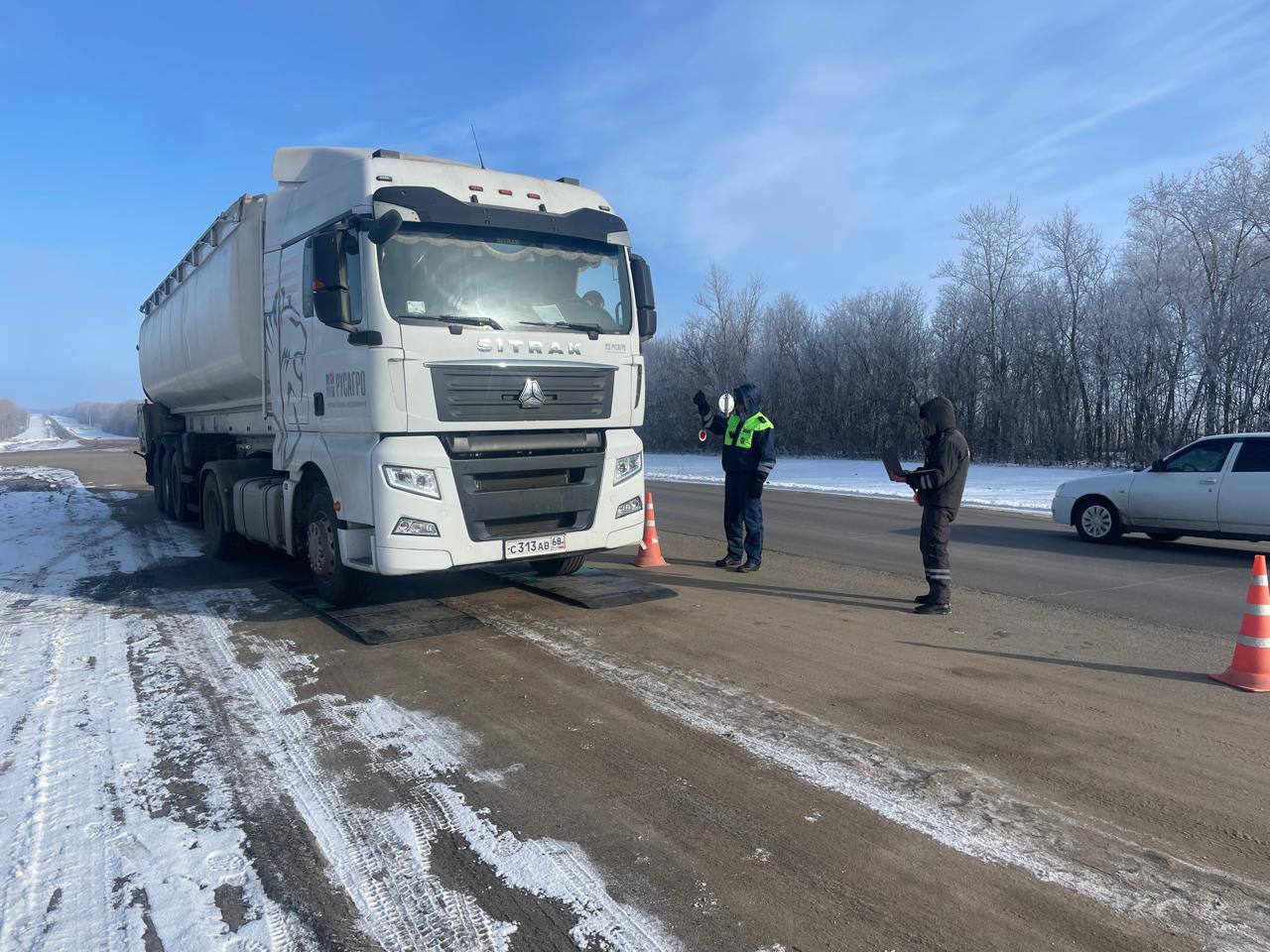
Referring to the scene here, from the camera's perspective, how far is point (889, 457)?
23.2ft

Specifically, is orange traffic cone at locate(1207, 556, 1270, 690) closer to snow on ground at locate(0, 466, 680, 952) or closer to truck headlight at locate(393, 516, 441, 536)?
snow on ground at locate(0, 466, 680, 952)

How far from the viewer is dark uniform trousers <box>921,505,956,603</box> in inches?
285

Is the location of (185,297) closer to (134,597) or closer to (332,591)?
(134,597)

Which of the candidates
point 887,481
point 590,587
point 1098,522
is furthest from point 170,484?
point 887,481

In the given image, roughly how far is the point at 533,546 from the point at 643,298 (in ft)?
8.43

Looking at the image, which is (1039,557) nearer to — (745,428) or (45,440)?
(745,428)

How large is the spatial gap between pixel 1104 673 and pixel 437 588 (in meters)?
5.88

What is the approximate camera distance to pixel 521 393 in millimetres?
6805

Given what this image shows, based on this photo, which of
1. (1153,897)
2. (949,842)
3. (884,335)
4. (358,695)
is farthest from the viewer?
(884,335)

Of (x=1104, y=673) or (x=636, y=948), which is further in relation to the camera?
(x=1104, y=673)

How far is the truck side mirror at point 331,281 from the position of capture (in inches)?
250

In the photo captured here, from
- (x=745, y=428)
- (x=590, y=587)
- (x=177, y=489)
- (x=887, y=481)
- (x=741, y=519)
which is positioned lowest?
(x=590, y=587)

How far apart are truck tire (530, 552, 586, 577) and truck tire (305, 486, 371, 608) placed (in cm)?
199

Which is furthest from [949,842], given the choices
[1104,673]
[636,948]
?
[1104,673]
